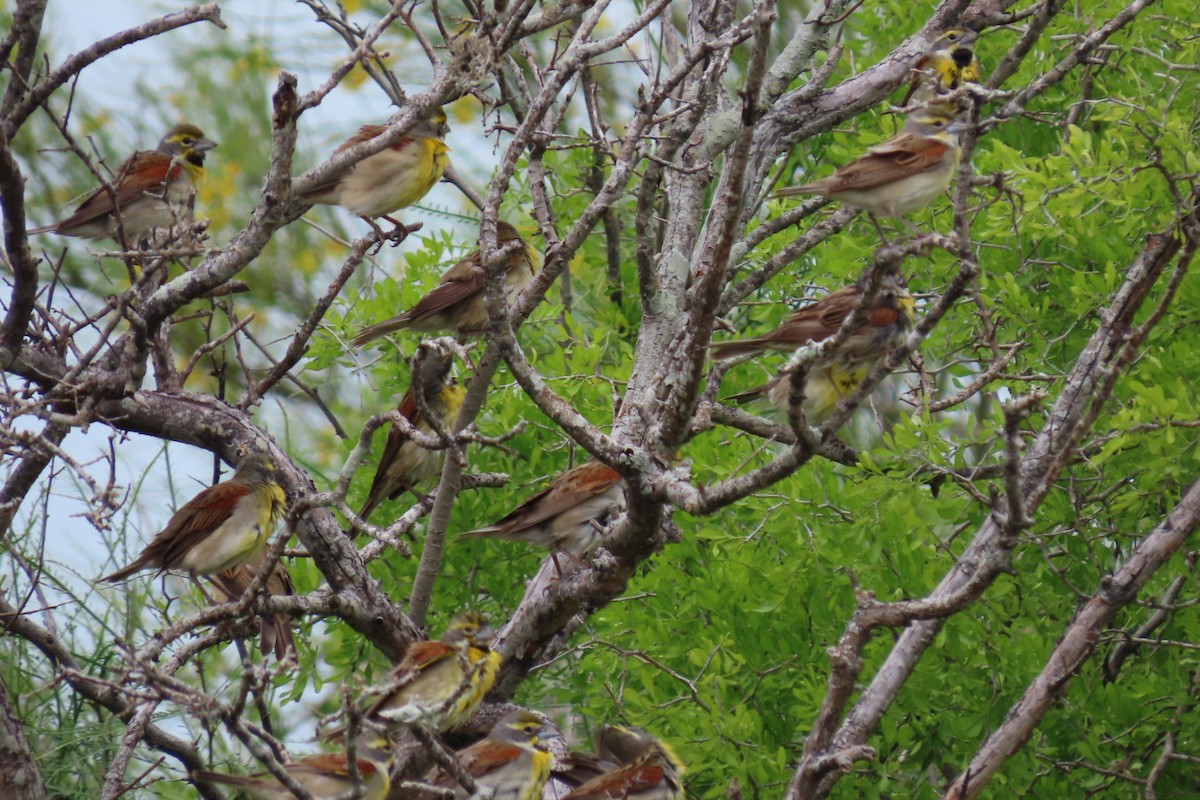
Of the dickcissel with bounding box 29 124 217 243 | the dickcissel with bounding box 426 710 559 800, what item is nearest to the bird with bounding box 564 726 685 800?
the dickcissel with bounding box 426 710 559 800

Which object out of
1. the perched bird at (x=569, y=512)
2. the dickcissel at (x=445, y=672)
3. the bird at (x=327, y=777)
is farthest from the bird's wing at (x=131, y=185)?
the bird at (x=327, y=777)

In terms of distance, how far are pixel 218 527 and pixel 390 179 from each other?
1.81 meters

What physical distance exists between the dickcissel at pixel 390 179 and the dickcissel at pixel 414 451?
2.64 ft

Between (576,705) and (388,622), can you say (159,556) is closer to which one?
(388,622)

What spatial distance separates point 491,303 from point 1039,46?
4283 millimetres

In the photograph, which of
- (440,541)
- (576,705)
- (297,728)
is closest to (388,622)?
(440,541)

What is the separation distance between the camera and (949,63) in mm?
6656

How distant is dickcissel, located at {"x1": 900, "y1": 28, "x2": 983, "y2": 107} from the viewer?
6547 millimetres

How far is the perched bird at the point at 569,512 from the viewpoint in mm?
6812

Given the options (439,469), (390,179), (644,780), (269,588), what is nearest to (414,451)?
(439,469)

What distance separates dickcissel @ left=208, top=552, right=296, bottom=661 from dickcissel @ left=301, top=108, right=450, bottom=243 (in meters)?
1.66

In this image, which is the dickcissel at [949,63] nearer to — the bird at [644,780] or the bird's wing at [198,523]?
the bird at [644,780]

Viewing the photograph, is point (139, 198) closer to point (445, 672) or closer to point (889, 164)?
point (445, 672)

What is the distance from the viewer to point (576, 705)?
26.3ft
